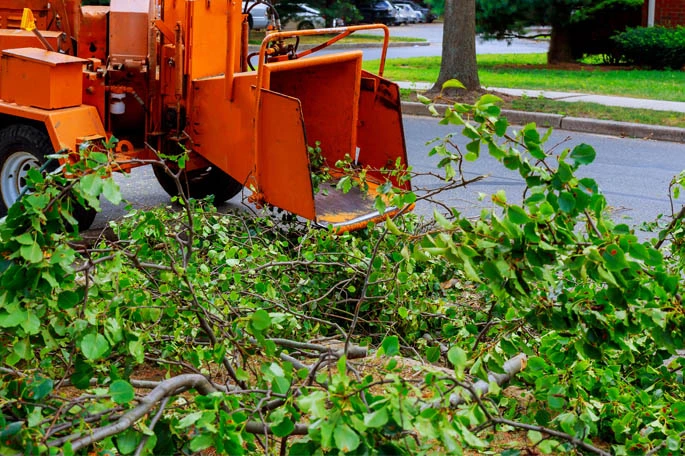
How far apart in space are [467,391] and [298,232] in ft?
12.0

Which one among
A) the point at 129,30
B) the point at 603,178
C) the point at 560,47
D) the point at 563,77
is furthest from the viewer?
the point at 560,47

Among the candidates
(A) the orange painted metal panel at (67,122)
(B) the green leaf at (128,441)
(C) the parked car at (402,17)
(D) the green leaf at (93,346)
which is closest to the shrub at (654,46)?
(A) the orange painted metal panel at (67,122)

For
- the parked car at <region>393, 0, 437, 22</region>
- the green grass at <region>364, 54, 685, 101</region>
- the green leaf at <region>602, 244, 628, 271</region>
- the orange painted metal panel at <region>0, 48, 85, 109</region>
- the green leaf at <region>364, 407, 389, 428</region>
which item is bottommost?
the green leaf at <region>364, 407, 389, 428</region>

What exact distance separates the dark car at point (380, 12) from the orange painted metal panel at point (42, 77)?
42.6m

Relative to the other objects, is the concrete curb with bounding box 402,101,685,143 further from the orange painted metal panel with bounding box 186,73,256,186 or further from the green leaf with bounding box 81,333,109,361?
the green leaf with bounding box 81,333,109,361

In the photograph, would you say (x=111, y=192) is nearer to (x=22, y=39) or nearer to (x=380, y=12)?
(x=22, y=39)

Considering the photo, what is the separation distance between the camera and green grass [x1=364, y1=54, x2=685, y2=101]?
56.3 feet

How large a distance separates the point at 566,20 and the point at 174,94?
702 inches

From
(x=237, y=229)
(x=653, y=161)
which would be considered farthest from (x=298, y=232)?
(x=653, y=161)

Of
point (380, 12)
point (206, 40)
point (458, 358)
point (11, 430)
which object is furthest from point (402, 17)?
point (11, 430)

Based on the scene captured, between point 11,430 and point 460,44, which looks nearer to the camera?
point 11,430

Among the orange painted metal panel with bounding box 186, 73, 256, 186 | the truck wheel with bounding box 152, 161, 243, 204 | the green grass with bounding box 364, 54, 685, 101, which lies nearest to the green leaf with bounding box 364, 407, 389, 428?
the orange painted metal panel with bounding box 186, 73, 256, 186

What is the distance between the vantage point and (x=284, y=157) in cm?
632

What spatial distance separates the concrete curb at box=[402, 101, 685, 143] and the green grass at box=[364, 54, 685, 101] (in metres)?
3.20
